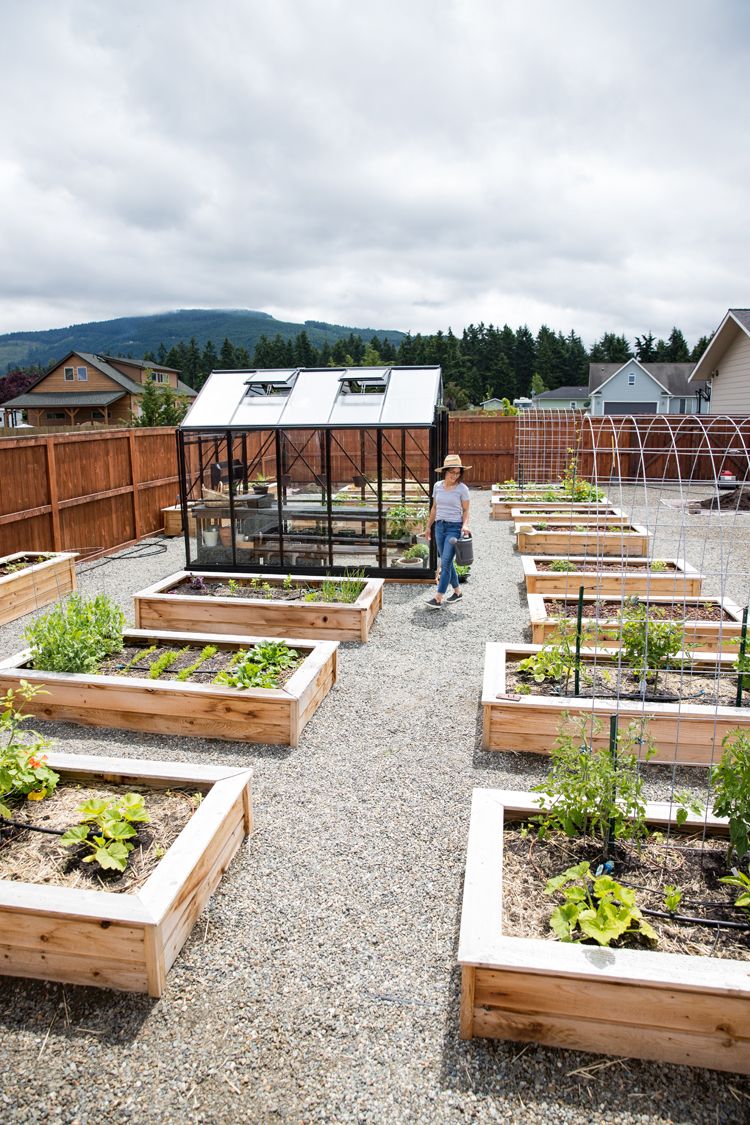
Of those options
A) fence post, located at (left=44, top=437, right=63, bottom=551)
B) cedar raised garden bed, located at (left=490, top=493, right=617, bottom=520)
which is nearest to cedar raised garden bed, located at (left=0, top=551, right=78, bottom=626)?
fence post, located at (left=44, top=437, right=63, bottom=551)

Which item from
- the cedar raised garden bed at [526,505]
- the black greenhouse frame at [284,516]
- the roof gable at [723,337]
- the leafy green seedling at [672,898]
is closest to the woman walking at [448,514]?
the black greenhouse frame at [284,516]

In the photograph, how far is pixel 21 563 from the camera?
25.3ft

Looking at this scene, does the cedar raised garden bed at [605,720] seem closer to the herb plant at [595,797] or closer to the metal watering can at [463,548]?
the herb plant at [595,797]

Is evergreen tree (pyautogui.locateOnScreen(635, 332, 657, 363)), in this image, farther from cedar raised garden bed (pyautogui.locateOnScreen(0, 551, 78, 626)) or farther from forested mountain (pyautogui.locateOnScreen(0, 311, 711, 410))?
cedar raised garden bed (pyautogui.locateOnScreen(0, 551, 78, 626))

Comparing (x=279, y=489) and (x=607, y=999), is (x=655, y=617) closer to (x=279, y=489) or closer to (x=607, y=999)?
(x=607, y=999)

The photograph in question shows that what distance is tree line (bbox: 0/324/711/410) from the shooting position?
61375mm

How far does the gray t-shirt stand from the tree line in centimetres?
5194

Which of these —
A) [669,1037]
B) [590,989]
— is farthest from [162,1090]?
[669,1037]

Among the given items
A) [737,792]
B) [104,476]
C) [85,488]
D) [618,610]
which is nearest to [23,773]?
[737,792]

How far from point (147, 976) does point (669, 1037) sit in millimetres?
1738

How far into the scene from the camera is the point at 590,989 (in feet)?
7.00

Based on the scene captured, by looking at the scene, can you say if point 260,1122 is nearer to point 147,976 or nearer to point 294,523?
point 147,976

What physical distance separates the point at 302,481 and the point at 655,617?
4.57m

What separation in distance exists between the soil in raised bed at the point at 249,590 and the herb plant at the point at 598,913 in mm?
4593
